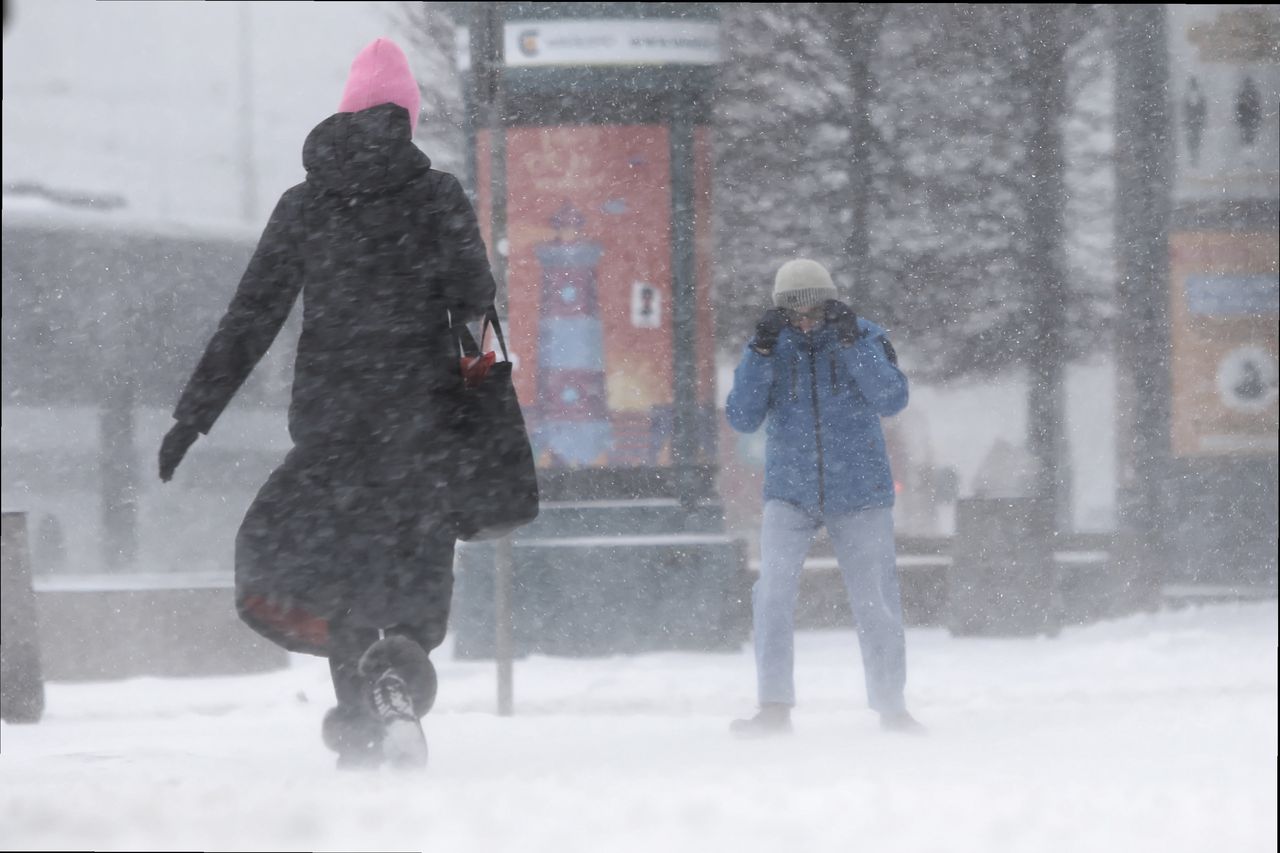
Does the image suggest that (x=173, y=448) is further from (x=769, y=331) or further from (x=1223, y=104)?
(x=1223, y=104)

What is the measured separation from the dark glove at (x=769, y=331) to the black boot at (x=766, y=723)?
4.07 feet

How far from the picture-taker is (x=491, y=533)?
12.9 ft

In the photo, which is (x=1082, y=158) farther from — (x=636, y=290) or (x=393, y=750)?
(x=393, y=750)

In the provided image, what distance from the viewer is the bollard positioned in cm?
668

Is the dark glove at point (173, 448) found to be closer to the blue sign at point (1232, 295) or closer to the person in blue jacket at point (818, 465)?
the person in blue jacket at point (818, 465)

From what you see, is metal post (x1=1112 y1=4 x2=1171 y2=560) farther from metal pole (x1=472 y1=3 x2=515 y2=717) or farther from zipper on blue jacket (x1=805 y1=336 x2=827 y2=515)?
zipper on blue jacket (x1=805 y1=336 x2=827 y2=515)

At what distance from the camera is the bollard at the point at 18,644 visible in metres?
6.68

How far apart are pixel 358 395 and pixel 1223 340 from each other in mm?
7240

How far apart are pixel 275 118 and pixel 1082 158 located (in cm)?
902

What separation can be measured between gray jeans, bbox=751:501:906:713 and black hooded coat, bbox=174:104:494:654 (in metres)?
1.71

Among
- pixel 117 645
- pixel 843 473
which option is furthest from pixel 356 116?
pixel 117 645

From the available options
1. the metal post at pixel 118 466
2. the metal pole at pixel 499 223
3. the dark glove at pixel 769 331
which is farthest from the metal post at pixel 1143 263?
the metal post at pixel 118 466

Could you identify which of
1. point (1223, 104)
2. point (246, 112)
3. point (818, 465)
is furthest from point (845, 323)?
point (246, 112)

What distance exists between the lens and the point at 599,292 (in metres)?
8.91
